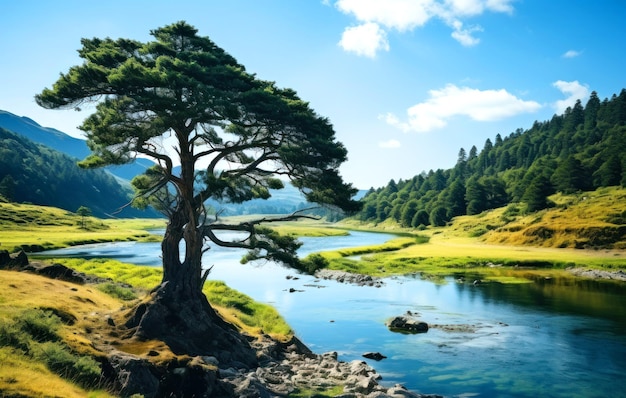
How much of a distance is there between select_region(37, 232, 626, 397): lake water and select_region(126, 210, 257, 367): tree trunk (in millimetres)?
4620

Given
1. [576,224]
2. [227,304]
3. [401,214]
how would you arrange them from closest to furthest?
[227,304] → [576,224] → [401,214]

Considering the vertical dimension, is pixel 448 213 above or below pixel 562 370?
above

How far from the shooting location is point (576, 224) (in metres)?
88.6

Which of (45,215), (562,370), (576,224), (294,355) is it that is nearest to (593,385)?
(562,370)

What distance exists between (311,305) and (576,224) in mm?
68888

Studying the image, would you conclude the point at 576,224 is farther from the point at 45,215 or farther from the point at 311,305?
the point at 45,215

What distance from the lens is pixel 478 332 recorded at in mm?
34469

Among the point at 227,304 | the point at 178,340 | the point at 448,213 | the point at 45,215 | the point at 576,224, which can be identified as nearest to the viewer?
the point at 178,340

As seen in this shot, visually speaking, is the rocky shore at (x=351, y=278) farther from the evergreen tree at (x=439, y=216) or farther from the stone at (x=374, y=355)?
the evergreen tree at (x=439, y=216)

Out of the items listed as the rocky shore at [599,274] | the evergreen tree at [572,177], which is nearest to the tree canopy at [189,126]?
the rocky shore at [599,274]

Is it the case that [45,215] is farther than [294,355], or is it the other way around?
[45,215]

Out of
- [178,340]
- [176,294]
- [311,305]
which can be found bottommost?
[311,305]

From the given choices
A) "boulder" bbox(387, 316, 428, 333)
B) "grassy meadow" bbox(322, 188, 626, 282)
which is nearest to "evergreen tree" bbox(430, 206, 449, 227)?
"grassy meadow" bbox(322, 188, 626, 282)

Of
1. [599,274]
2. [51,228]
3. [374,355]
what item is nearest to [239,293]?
[374,355]
